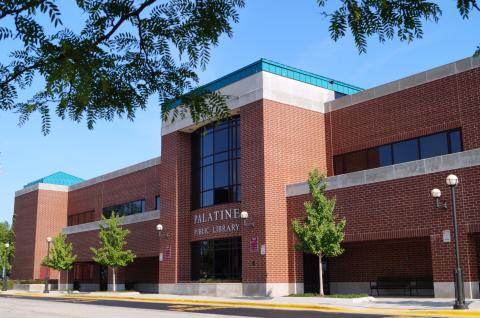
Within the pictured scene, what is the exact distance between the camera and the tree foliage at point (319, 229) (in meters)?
25.6

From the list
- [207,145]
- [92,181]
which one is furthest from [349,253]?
[92,181]

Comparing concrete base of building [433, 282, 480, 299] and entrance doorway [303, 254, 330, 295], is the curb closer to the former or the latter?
concrete base of building [433, 282, 480, 299]

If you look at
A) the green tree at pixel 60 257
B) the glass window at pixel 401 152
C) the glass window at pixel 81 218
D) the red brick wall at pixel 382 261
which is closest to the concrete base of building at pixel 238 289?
the red brick wall at pixel 382 261

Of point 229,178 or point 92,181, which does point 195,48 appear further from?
point 92,181

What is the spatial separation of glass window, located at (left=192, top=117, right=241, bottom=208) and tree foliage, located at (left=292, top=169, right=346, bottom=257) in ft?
21.2

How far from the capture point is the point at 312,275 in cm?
2997

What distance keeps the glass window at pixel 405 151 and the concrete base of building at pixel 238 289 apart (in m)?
8.00

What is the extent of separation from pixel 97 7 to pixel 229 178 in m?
28.2

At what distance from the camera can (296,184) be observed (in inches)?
1177

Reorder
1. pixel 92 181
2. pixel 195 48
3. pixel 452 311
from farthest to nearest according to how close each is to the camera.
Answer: pixel 92 181, pixel 452 311, pixel 195 48

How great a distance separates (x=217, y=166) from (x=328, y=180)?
24.9 feet

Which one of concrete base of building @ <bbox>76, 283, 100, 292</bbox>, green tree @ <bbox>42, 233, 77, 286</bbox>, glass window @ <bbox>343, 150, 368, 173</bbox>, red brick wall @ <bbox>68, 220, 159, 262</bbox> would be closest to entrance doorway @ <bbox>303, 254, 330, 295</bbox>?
glass window @ <bbox>343, 150, 368, 173</bbox>

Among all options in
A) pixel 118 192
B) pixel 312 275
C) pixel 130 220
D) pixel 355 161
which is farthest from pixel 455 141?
pixel 118 192

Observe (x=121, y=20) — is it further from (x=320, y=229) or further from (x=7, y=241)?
(x=7, y=241)
